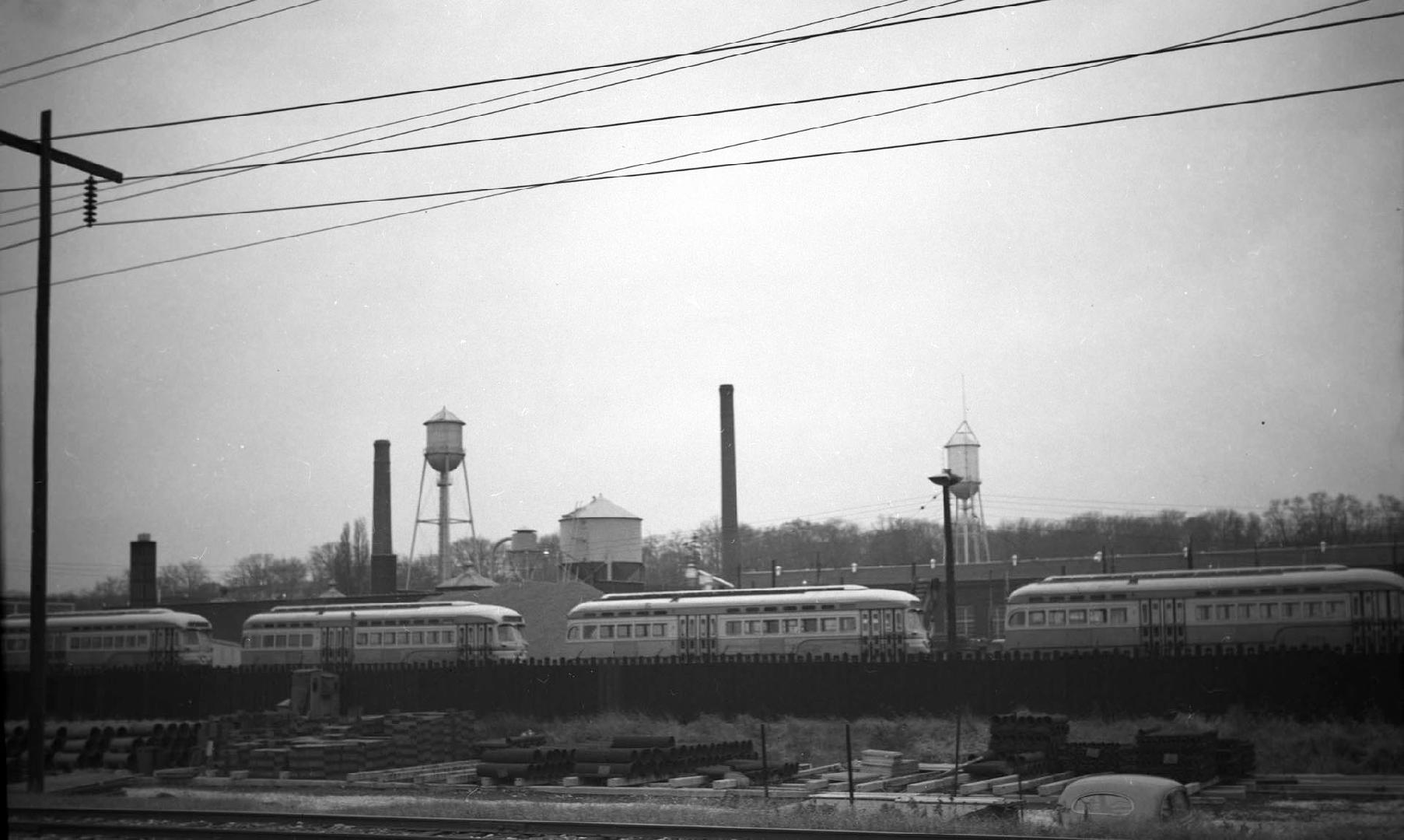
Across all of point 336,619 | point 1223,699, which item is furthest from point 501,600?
point 1223,699

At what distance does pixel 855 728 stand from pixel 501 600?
102 ft

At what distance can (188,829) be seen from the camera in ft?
53.4

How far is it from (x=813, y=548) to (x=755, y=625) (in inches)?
2823

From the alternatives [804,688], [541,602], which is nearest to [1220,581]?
Answer: [804,688]

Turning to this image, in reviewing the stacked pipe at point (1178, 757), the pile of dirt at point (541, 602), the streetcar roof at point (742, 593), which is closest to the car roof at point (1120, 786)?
the stacked pipe at point (1178, 757)

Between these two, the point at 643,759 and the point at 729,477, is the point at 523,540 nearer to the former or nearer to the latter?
the point at 729,477

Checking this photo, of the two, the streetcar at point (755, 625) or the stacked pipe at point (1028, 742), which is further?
the streetcar at point (755, 625)

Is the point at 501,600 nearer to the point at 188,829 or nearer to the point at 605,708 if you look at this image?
the point at 605,708

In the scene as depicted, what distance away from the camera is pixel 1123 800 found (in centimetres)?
1723

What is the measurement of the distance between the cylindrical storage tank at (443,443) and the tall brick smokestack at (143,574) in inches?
632

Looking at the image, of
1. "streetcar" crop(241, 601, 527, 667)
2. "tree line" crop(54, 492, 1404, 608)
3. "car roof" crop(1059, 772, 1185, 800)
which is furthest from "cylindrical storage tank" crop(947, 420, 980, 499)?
"car roof" crop(1059, 772, 1185, 800)

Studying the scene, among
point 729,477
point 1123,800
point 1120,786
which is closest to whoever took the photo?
point 1123,800

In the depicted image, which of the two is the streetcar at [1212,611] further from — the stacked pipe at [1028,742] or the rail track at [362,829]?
the rail track at [362,829]

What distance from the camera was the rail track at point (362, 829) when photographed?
14945 mm
